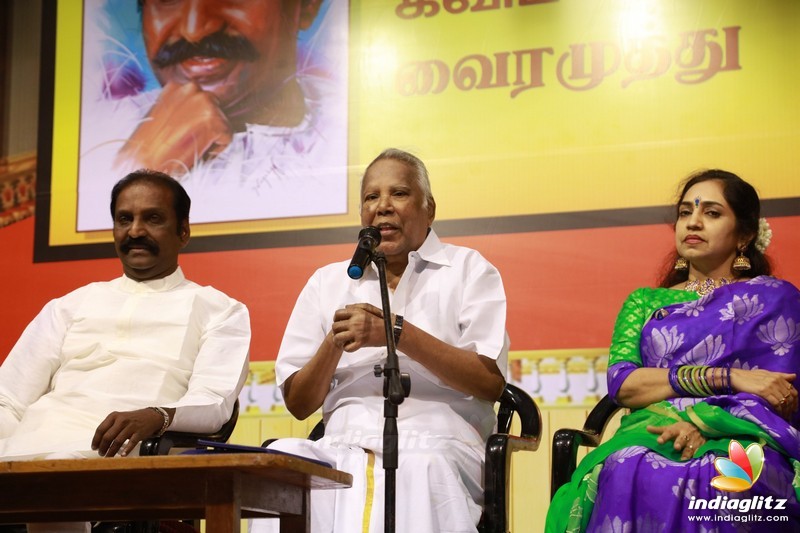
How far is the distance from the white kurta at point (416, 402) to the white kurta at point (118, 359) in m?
0.36

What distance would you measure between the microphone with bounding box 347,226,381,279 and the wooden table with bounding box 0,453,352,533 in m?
0.50

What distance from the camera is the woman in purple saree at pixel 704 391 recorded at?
2.91 meters

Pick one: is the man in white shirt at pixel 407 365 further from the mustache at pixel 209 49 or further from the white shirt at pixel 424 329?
the mustache at pixel 209 49

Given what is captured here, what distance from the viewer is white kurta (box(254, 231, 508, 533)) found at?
10.1 ft

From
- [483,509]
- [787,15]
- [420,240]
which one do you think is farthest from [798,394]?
[787,15]

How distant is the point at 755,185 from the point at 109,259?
9.15ft

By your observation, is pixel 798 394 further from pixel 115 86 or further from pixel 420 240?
pixel 115 86

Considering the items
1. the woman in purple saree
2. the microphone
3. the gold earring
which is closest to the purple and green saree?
the woman in purple saree

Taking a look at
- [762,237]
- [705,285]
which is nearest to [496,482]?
[705,285]

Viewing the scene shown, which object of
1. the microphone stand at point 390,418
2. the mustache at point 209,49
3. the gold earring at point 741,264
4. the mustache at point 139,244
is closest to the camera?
the microphone stand at point 390,418

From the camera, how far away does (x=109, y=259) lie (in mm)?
4836

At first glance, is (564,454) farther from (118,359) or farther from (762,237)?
(118,359)

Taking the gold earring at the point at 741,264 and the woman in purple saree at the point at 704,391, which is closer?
the woman in purple saree at the point at 704,391

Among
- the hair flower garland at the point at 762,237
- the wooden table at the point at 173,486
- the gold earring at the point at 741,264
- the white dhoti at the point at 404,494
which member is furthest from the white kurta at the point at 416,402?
the hair flower garland at the point at 762,237
